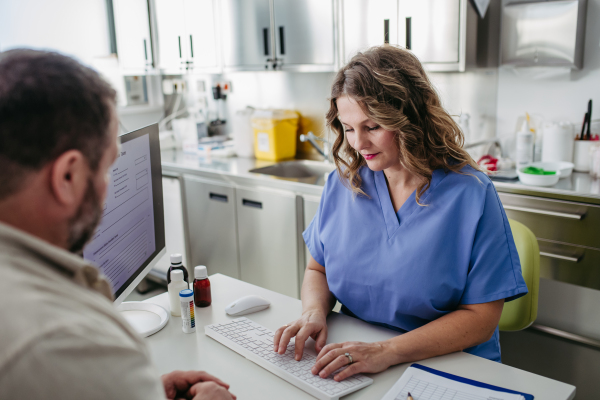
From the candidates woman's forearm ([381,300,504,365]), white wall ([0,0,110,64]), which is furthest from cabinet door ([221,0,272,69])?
woman's forearm ([381,300,504,365])

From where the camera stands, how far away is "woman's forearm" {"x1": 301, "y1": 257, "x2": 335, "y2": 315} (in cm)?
128

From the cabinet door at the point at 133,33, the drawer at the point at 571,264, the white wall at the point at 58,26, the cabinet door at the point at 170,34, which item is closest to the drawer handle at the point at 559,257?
the drawer at the point at 571,264

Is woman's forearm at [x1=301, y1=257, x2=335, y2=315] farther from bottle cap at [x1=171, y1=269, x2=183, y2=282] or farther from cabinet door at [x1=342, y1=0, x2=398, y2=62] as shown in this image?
cabinet door at [x1=342, y1=0, x2=398, y2=62]

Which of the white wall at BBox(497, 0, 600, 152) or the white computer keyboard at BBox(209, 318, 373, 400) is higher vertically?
the white wall at BBox(497, 0, 600, 152)

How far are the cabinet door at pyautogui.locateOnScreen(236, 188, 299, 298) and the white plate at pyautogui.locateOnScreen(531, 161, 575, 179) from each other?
116cm

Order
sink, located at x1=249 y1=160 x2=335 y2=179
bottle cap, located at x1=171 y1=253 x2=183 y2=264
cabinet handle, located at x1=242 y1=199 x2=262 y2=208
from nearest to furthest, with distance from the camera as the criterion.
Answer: bottle cap, located at x1=171 y1=253 x2=183 y2=264 < cabinet handle, located at x1=242 y1=199 x2=262 y2=208 < sink, located at x1=249 y1=160 x2=335 y2=179

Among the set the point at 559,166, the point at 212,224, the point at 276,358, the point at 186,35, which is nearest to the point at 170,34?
the point at 186,35

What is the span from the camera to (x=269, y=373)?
1.02 meters

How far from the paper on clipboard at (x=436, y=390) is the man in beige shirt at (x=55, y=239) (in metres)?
0.54

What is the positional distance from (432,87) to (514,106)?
1401 millimetres

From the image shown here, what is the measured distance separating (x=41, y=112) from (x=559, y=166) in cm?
218

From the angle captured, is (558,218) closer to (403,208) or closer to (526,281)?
(526,281)

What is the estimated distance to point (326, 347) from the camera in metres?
1.04

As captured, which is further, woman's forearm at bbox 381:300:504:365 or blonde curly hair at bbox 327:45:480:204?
blonde curly hair at bbox 327:45:480:204
